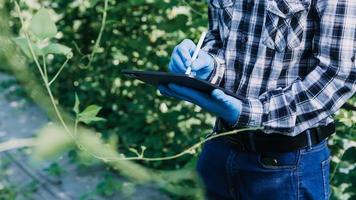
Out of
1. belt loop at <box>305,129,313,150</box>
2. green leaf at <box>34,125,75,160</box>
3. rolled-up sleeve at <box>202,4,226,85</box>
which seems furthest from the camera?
rolled-up sleeve at <box>202,4,226,85</box>

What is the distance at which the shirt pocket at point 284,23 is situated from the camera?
1315 mm

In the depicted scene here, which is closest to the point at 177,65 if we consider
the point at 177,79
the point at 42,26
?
the point at 177,79

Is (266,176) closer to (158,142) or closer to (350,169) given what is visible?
(350,169)

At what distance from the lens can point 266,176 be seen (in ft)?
4.74

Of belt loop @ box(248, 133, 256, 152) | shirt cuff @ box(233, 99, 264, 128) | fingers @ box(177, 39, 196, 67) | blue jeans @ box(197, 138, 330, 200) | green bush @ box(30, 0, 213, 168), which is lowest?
green bush @ box(30, 0, 213, 168)

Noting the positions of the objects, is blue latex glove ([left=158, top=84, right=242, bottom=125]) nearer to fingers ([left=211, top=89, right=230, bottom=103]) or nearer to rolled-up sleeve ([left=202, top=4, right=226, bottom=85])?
fingers ([left=211, top=89, right=230, bottom=103])

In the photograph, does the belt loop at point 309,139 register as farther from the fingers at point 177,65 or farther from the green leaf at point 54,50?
the green leaf at point 54,50

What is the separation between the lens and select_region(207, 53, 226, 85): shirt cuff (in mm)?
1502

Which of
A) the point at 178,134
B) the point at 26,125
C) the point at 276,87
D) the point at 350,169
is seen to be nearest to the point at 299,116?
the point at 276,87

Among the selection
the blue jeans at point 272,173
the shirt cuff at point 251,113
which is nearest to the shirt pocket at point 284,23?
the shirt cuff at point 251,113

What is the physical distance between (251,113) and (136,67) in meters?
1.92

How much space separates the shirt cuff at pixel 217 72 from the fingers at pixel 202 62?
17 mm

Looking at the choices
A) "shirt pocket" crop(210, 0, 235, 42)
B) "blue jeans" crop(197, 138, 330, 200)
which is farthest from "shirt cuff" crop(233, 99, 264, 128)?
"shirt pocket" crop(210, 0, 235, 42)

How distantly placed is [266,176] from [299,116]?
0.61 feet
